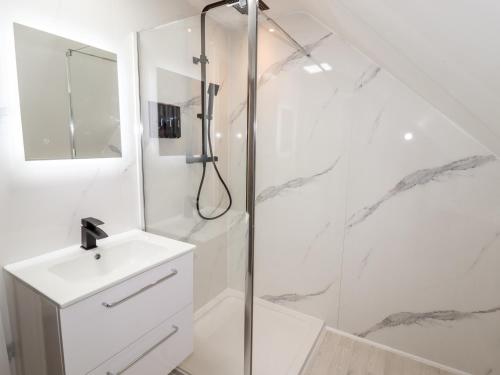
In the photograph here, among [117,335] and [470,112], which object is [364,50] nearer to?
[470,112]

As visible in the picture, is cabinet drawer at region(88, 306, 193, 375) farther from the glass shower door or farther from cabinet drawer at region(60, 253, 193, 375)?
the glass shower door

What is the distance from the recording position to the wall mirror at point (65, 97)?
1.16 metres

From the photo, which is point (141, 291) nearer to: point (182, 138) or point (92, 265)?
point (92, 265)

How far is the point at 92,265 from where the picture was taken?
1.32m


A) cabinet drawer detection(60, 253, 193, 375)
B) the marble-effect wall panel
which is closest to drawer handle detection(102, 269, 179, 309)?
cabinet drawer detection(60, 253, 193, 375)

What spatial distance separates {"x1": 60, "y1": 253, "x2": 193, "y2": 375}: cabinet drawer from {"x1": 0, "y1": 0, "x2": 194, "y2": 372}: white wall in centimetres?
47

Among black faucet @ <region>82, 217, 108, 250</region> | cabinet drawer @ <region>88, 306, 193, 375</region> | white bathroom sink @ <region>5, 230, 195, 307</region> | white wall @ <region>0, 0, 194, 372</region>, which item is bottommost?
cabinet drawer @ <region>88, 306, 193, 375</region>

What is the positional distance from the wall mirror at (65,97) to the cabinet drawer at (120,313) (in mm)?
692

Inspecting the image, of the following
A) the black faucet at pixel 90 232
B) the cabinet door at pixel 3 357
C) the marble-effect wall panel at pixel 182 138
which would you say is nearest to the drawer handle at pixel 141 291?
the black faucet at pixel 90 232

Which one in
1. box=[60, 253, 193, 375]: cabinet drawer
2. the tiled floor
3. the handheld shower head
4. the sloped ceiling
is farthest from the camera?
the tiled floor

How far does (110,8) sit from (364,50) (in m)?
1.44

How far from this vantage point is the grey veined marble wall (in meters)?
1.59

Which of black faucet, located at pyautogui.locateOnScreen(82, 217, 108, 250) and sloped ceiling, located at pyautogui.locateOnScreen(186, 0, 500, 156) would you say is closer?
sloped ceiling, located at pyautogui.locateOnScreen(186, 0, 500, 156)

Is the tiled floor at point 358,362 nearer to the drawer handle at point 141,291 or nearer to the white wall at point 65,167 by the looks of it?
the drawer handle at point 141,291
